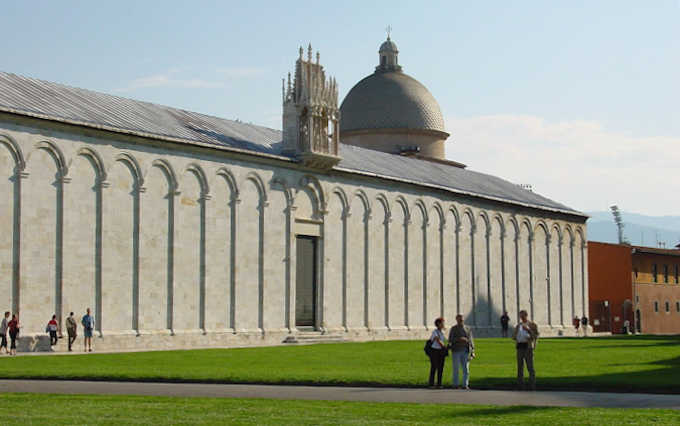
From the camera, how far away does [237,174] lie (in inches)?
2125

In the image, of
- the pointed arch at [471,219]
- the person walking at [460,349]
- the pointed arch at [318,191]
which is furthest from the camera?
the pointed arch at [471,219]

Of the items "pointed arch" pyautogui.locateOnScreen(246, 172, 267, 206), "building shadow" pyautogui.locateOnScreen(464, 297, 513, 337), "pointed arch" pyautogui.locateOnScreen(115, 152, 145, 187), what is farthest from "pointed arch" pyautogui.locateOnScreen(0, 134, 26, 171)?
"building shadow" pyautogui.locateOnScreen(464, 297, 513, 337)

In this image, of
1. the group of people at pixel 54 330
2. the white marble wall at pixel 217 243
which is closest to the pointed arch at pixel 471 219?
the white marble wall at pixel 217 243

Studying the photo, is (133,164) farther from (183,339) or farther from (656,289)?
(656,289)

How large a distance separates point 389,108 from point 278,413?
250 ft

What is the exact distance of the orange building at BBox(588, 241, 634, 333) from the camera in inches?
3868

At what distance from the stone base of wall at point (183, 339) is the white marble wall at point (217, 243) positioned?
159 millimetres

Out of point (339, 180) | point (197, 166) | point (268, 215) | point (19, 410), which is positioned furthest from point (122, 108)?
point (19, 410)

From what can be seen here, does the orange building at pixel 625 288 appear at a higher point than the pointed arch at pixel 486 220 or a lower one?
lower

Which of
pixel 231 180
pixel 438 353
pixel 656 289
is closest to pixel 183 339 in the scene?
pixel 231 180

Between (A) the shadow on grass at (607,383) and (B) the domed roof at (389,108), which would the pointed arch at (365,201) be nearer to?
(B) the domed roof at (389,108)

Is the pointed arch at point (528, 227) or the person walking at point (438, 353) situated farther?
the pointed arch at point (528, 227)

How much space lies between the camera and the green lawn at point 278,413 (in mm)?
18125

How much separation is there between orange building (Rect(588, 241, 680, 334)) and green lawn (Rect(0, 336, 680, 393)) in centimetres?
5536
